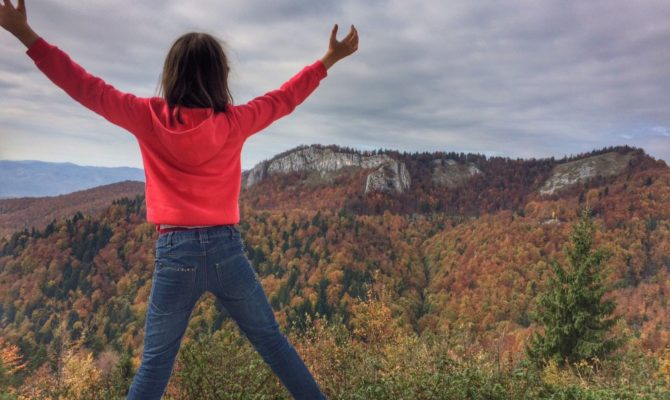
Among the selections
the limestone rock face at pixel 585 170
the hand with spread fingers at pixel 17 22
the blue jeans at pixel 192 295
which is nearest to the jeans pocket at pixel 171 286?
the blue jeans at pixel 192 295

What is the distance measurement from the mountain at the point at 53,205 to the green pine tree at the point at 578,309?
5965 inches

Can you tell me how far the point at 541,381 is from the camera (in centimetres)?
395

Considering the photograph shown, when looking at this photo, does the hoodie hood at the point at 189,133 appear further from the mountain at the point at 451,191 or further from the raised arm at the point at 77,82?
the mountain at the point at 451,191

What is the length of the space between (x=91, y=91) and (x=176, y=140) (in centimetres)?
45

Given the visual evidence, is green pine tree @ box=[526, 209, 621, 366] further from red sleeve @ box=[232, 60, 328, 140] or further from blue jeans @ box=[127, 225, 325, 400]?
blue jeans @ box=[127, 225, 325, 400]

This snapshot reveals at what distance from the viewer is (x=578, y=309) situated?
60.2ft

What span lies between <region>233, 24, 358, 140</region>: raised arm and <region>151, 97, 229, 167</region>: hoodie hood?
0.18 meters

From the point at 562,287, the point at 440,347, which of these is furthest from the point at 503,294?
the point at 440,347

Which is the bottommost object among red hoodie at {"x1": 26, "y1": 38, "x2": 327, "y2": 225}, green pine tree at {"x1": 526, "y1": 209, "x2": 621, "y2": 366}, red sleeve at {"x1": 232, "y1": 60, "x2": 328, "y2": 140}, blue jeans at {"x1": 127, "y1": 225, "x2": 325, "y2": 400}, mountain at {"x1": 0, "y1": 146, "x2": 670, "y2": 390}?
mountain at {"x1": 0, "y1": 146, "x2": 670, "y2": 390}

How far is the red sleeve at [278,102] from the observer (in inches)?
80.9

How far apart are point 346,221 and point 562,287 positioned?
95.0 m

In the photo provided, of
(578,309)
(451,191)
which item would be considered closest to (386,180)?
(451,191)

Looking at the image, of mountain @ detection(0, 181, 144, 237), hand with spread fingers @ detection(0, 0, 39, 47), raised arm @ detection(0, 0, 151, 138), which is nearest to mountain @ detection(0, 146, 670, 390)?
mountain @ detection(0, 181, 144, 237)

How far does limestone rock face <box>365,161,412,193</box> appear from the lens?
185125 mm
